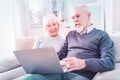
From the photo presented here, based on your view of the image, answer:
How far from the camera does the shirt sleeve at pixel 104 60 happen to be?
5.35 feet

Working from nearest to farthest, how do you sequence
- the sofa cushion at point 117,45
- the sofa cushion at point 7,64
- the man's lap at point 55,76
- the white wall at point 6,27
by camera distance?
the man's lap at point 55,76
the sofa cushion at point 117,45
the sofa cushion at point 7,64
the white wall at point 6,27

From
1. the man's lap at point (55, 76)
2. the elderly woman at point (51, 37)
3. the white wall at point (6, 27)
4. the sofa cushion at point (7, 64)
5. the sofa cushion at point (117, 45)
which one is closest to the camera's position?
the man's lap at point (55, 76)

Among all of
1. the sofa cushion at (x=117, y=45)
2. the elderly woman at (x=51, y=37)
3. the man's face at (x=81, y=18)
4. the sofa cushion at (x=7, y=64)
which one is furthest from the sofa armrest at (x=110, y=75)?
the sofa cushion at (x=7, y=64)

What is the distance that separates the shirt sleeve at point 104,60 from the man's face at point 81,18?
0.29 metres

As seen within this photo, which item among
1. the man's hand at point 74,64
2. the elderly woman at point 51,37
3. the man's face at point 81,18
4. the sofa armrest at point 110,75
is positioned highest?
the man's face at point 81,18

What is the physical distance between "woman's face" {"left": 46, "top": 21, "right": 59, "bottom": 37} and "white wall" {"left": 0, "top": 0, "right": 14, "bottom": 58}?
755 mm

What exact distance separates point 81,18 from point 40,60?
2.20 ft

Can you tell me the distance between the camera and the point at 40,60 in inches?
61.1

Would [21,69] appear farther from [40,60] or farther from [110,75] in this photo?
[110,75]

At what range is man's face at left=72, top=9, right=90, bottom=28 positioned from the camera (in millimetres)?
2012

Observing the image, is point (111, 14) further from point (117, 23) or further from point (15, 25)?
point (15, 25)

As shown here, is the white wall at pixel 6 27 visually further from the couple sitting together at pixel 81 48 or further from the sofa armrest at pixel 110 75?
the sofa armrest at pixel 110 75

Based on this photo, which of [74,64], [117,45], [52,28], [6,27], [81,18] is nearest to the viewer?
[74,64]

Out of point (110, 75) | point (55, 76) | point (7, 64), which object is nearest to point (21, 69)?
point (7, 64)
